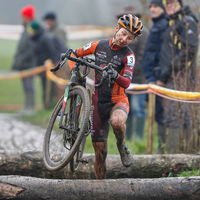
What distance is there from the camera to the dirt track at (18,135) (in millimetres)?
7206

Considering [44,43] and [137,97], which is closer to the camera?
[137,97]

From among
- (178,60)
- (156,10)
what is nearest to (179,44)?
(178,60)

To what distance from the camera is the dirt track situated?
7.21 meters

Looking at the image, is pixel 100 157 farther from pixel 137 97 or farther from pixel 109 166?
pixel 137 97

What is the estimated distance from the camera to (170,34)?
5.87 meters

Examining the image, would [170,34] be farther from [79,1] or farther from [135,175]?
[79,1]

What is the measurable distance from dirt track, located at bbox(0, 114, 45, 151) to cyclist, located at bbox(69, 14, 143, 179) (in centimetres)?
235

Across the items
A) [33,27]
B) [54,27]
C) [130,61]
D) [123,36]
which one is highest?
[54,27]

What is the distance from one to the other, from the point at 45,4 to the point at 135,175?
47.1m

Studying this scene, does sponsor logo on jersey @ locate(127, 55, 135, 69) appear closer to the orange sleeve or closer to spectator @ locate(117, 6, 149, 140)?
the orange sleeve

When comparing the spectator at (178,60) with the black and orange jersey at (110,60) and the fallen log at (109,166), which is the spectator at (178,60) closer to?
the fallen log at (109,166)

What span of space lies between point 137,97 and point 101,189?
3.31 metres

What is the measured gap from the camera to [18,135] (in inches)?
323

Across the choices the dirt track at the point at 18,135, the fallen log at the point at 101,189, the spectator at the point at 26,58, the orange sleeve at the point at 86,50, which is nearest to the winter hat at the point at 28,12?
the spectator at the point at 26,58
